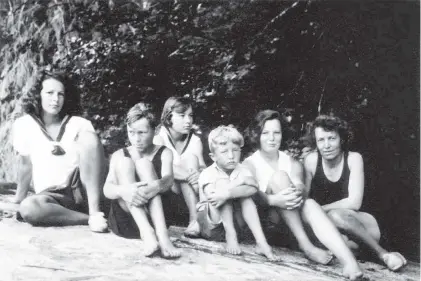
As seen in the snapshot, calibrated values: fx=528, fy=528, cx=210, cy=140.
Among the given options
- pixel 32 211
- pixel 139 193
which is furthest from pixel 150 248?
pixel 32 211

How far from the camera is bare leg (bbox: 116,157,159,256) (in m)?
1.82

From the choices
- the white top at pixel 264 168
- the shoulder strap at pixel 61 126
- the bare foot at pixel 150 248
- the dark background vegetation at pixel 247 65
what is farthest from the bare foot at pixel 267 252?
the shoulder strap at pixel 61 126

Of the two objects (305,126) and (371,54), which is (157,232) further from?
(371,54)

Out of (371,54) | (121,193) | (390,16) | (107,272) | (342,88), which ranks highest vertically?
(390,16)

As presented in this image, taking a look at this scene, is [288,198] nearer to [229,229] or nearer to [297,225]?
[297,225]

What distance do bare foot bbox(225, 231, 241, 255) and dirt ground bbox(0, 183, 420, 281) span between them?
0.9 inches

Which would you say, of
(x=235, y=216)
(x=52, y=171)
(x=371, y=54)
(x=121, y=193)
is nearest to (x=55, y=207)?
(x=52, y=171)

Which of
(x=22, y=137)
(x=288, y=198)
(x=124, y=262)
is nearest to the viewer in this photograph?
(x=124, y=262)

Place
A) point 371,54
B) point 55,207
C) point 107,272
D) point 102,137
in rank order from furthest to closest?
point 102,137 < point 371,54 < point 55,207 < point 107,272

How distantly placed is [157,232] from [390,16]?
54.7 inches

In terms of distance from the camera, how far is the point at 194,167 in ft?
7.24

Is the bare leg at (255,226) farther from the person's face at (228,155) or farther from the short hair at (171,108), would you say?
the short hair at (171,108)

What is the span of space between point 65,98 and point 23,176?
373 millimetres

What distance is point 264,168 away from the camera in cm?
208
